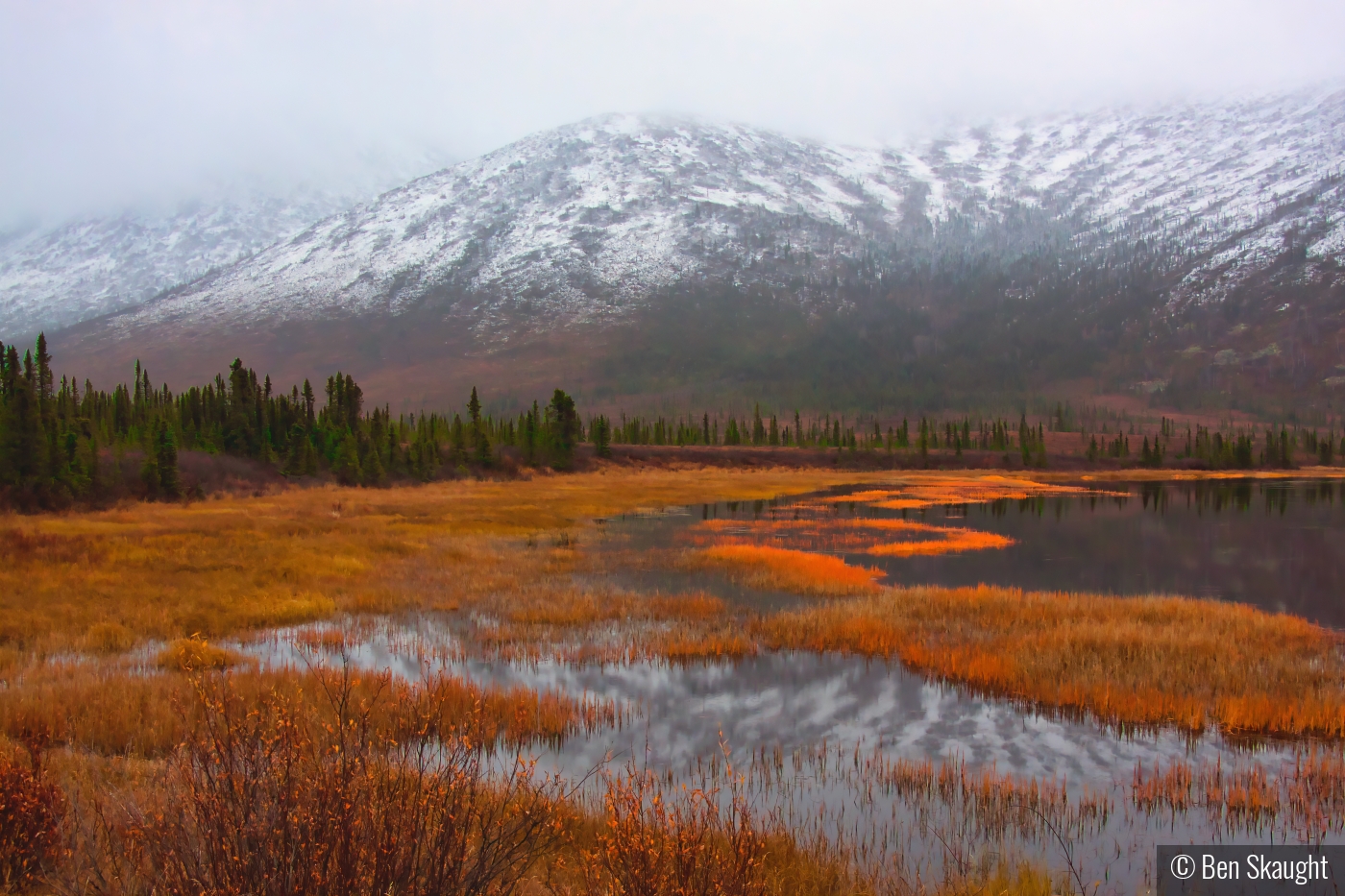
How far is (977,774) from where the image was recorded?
34.1ft

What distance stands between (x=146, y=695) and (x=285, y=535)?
21470mm

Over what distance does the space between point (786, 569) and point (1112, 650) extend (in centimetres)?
1228

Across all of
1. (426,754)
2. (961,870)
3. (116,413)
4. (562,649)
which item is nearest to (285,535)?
(562,649)

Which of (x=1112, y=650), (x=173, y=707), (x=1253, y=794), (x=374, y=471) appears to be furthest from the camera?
(x=374, y=471)

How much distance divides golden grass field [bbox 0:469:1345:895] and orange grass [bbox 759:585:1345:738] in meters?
0.06

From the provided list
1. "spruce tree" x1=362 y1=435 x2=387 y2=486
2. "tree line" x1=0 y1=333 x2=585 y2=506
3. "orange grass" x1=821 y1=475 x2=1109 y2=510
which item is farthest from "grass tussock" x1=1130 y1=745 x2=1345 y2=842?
"spruce tree" x1=362 y1=435 x2=387 y2=486

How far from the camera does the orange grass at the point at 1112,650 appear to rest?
41.9 ft

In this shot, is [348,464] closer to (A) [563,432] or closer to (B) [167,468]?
(B) [167,468]

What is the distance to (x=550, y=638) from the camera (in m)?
18.2

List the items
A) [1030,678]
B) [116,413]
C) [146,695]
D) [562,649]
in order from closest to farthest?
[146,695] < [1030,678] < [562,649] < [116,413]

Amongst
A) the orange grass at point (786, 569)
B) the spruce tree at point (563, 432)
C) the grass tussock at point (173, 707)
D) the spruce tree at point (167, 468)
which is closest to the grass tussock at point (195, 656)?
the grass tussock at point (173, 707)

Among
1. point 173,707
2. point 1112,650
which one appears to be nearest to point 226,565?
point 173,707

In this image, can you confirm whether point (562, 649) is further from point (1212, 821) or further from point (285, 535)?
point (285, 535)

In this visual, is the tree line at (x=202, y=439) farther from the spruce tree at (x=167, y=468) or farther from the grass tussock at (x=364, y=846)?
the grass tussock at (x=364, y=846)
